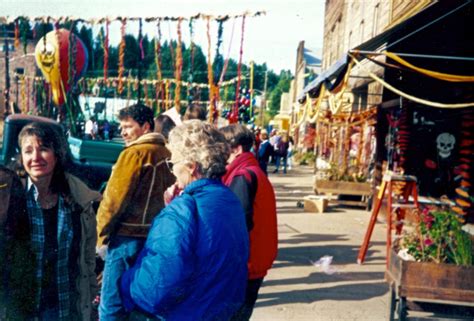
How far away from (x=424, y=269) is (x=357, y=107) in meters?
15.6

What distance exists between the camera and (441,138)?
36.6 ft

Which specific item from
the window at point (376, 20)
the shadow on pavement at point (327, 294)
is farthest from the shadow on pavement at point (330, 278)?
the window at point (376, 20)

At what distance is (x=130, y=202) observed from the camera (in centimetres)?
390

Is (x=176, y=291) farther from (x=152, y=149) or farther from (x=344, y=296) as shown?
(x=344, y=296)

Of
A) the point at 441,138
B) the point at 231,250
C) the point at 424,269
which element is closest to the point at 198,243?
the point at 231,250

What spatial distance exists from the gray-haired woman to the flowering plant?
2.99m

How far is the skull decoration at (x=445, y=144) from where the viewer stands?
1109 centimetres

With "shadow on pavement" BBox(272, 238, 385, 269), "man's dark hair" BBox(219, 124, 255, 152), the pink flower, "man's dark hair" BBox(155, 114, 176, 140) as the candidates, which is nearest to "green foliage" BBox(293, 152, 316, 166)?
"shadow on pavement" BBox(272, 238, 385, 269)

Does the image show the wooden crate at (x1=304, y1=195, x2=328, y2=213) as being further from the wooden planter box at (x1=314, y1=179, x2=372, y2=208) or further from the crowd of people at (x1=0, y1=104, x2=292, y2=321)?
the crowd of people at (x1=0, y1=104, x2=292, y2=321)

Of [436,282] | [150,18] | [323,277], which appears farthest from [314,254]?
[150,18]

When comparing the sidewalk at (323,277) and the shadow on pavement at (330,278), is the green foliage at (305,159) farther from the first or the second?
the shadow on pavement at (330,278)

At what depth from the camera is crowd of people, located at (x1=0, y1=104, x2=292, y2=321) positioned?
7.47 feet

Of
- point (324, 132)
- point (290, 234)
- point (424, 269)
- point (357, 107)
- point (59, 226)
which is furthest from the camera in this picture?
point (324, 132)

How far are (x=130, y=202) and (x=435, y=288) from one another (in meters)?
2.79
